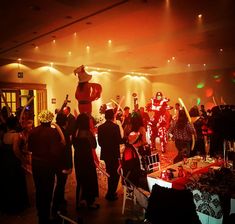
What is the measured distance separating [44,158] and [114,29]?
3787mm

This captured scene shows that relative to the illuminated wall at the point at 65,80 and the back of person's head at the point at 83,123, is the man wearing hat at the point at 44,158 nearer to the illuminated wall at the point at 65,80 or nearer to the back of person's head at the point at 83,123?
the back of person's head at the point at 83,123

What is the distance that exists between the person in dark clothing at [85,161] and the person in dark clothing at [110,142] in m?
0.35

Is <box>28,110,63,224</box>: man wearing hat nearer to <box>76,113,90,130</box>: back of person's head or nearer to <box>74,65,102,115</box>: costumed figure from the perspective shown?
<box>76,113,90,130</box>: back of person's head

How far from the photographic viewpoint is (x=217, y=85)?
14.1 metres

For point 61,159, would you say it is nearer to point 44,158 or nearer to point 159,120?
point 44,158

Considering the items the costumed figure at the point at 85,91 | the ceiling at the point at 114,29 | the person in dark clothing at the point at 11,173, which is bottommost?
the person in dark clothing at the point at 11,173

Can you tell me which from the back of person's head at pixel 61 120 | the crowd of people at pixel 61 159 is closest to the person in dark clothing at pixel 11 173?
the crowd of people at pixel 61 159

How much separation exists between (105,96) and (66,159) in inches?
364

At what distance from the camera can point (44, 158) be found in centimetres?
336

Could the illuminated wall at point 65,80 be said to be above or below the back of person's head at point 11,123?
above

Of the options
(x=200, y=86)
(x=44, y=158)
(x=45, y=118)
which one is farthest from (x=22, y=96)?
(x=200, y=86)

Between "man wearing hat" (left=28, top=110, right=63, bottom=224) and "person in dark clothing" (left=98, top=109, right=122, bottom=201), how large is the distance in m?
0.97

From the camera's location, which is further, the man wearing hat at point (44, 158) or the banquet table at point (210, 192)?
the man wearing hat at point (44, 158)

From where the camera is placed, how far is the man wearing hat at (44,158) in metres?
3.36
